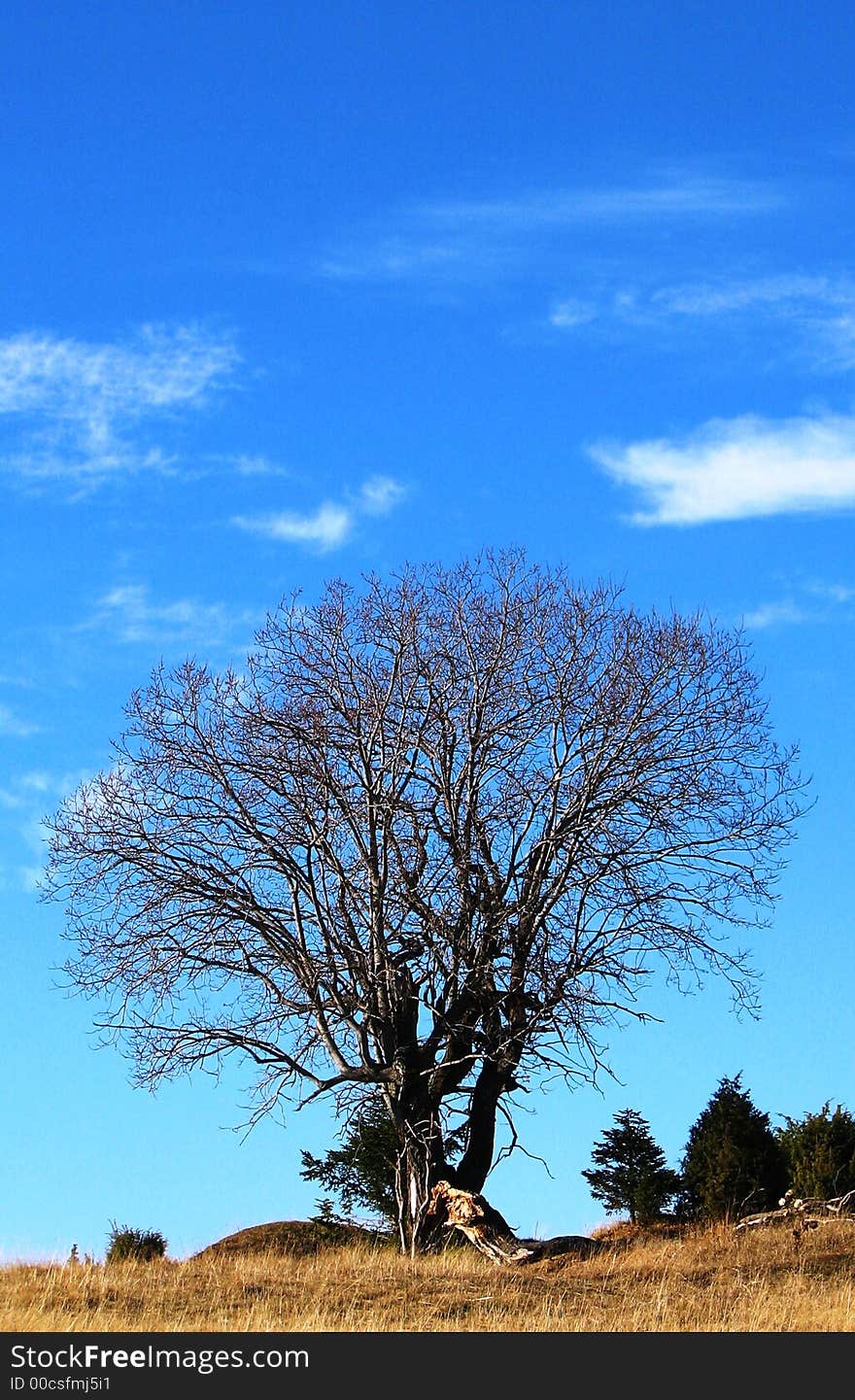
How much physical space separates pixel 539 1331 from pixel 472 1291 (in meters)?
2.27

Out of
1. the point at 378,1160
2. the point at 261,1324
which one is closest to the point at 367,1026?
the point at 378,1160

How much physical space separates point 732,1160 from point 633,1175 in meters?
2.31

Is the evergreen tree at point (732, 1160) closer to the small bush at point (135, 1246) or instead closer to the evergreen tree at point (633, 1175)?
the evergreen tree at point (633, 1175)

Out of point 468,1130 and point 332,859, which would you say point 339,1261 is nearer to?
point 468,1130

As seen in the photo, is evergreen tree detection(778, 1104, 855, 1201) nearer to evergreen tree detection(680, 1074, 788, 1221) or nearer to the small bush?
evergreen tree detection(680, 1074, 788, 1221)

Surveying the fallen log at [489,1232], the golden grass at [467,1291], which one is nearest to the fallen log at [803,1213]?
the golden grass at [467,1291]

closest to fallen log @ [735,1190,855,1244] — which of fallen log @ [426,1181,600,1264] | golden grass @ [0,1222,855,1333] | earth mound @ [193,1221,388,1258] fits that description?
golden grass @ [0,1222,855,1333]

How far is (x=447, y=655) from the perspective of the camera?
2033cm

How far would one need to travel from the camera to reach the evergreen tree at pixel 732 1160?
70.7ft

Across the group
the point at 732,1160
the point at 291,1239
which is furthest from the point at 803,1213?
the point at 291,1239

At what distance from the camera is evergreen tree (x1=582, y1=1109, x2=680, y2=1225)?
76.1ft
